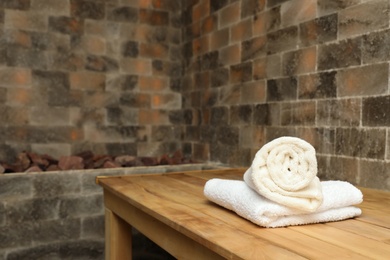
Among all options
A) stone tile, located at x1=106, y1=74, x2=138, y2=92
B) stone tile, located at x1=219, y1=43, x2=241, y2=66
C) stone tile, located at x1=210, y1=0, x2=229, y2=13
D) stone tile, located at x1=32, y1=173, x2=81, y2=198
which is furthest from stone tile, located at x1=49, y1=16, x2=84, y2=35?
stone tile, located at x1=32, y1=173, x2=81, y2=198

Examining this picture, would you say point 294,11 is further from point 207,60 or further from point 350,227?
point 350,227

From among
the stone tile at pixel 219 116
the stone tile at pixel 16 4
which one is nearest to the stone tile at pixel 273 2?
the stone tile at pixel 219 116

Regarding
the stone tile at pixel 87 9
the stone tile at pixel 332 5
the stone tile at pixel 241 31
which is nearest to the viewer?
the stone tile at pixel 332 5

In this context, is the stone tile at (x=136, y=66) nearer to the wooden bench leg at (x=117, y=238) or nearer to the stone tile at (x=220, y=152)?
the stone tile at (x=220, y=152)

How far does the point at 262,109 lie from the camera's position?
232cm

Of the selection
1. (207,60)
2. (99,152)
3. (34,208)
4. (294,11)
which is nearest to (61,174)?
(34,208)

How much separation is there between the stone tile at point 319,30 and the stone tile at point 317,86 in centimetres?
18

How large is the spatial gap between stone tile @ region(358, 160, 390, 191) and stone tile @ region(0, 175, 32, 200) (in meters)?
1.77

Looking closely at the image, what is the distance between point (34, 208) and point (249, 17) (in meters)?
1.79

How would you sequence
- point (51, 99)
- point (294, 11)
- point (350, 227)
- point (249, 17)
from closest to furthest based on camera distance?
point (350, 227) → point (294, 11) → point (249, 17) → point (51, 99)

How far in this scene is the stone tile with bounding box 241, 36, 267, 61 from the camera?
2.31 meters

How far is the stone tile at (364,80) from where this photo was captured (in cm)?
156

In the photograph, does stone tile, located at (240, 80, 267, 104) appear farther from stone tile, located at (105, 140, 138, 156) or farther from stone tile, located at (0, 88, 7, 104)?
stone tile, located at (0, 88, 7, 104)

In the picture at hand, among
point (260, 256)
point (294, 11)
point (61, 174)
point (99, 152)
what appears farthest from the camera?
point (99, 152)
